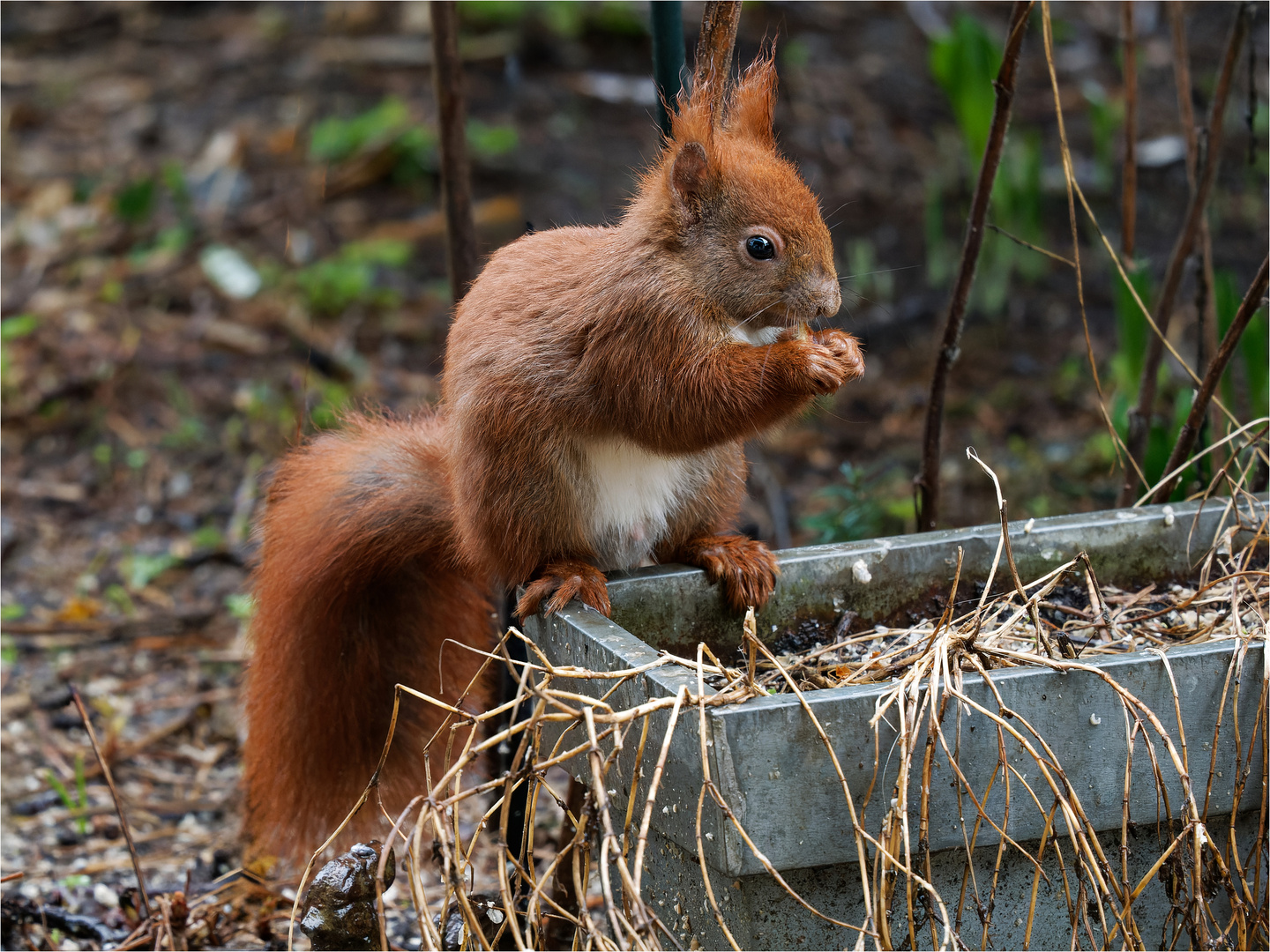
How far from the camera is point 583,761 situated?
1911 millimetres

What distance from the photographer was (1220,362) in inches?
91.6

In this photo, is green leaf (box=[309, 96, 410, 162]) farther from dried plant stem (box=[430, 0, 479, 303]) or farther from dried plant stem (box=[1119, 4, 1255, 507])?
dried plant stem (box=[1119, 4, 1255, 507])

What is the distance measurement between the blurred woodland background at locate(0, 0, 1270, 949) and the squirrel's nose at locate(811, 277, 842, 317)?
956 millimetres

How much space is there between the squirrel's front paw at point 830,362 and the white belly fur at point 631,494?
0.29 m

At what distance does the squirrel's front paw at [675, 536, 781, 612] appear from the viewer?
2.15 meters

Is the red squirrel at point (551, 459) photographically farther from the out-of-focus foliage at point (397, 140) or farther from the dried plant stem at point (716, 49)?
the out-of-focus foliage at point (397, 140)

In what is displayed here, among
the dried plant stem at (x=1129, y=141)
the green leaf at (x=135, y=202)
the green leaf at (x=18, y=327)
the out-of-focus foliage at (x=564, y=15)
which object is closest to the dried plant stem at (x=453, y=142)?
the dried plant stem at (x=1129, y=141)

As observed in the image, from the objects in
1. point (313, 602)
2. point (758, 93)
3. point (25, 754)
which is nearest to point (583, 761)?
point (313, 602)

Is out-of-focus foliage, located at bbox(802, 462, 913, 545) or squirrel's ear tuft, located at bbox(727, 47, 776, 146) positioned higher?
Answer: squirrel's ear tuft, located at bbox(727, 47, 776, 146)

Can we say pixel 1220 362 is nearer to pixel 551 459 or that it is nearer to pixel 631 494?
pixel 631 494

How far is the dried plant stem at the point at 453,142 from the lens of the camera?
8.44 ft

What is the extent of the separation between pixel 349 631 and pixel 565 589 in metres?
0.55

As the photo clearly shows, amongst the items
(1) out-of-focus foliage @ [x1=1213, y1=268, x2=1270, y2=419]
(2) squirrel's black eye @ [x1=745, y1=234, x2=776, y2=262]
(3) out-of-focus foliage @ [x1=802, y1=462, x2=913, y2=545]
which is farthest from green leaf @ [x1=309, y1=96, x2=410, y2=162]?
(2) squirrel's black eye @ [x1=745, y1=234, x2=776, y2=262]

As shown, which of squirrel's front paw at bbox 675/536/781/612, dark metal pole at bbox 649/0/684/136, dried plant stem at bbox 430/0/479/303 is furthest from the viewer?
dried plant stem at bbox 430/0/479/303
